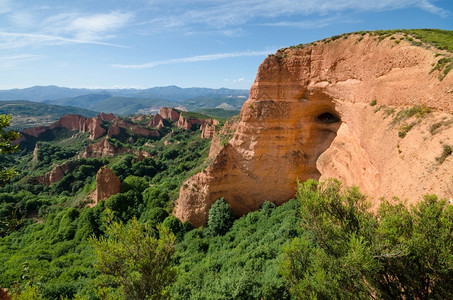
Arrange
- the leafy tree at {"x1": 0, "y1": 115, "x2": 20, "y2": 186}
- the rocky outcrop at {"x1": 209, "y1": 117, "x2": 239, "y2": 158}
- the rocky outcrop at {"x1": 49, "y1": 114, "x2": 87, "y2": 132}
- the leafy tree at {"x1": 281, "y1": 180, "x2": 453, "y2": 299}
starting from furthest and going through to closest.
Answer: the rocky outcrop at {"x1": 49, "y1": 114, "x2": 87, "y2": 132}
the rocky outcrop at {"x1": 209, "y1": 117, "x2": 239, "y2": 158}
the leafy tree at {"x1": 0, "y1": 115, "x2": 20, "y2": 186}
the leafy tree at {"x1": 281, "y1": 180, "x2": 453, "y2": 299}

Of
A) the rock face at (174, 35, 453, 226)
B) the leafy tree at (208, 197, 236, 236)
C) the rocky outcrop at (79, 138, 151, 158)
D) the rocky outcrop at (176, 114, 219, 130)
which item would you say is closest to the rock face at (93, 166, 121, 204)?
the rock face at (174, 35, 453, 226)

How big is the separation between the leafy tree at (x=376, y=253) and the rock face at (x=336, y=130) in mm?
2731

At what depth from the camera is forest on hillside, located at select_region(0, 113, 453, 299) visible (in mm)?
8242

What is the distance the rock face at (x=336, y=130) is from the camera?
40.5 ft

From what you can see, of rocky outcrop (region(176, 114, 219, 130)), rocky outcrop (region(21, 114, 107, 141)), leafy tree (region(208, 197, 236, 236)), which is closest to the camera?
leafy tree (region(208, 197, 236, 236))

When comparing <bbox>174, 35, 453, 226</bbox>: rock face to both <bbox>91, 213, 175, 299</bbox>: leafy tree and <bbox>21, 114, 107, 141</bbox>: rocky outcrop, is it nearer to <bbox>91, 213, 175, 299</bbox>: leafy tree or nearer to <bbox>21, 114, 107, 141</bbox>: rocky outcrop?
<bbox>91, 213, 175, 299</bbox>: leafy tree

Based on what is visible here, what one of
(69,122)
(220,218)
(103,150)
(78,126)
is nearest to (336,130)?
(220,218)

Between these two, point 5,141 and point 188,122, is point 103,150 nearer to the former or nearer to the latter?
point 188,122

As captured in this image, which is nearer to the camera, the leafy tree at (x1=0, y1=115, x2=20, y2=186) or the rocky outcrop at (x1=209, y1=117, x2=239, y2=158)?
the leafy tree at (x1=0, y1=115, x2=20, y2=186)

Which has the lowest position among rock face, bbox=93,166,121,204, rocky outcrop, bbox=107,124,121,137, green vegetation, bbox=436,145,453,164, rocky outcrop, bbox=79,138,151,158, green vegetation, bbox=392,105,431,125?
rocky outcrop, bbox=79,138,151,158

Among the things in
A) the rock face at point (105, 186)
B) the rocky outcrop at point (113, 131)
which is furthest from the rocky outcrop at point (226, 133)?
the rocky outcrop at point (113, 131)

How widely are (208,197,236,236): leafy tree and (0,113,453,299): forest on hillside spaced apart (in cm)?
11

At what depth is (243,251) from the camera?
20.0 metres

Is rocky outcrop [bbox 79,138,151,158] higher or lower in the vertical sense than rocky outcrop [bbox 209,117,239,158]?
lower
